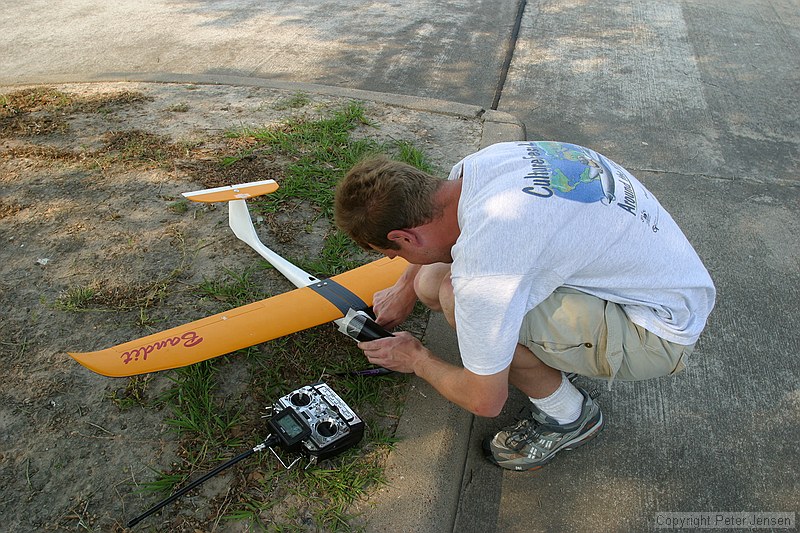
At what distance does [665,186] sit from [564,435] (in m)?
2.42

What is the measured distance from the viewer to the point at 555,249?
6.20 ft

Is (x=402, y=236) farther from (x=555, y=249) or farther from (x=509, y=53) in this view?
(x=509, y=53)

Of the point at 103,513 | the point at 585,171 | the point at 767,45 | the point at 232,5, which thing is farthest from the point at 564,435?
the point at 232,5

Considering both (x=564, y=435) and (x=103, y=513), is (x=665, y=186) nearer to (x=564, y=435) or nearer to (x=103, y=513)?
(x=564, y=435)

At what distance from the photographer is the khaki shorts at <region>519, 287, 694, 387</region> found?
212cm

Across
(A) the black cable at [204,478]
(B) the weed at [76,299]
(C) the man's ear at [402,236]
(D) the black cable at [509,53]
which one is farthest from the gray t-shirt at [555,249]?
(D) the black cable at [509,53]

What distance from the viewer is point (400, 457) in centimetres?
238

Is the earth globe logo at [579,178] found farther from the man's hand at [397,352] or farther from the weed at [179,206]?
the weed at [179,206]

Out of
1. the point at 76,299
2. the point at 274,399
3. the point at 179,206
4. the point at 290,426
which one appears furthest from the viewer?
the point at 179,206

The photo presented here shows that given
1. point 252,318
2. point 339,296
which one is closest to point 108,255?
point 252,318

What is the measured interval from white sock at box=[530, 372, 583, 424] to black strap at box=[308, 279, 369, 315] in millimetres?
910

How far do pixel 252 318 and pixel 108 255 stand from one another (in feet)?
3.85

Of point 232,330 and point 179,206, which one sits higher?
point 232,330

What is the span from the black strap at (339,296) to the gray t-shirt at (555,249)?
2.92ft
